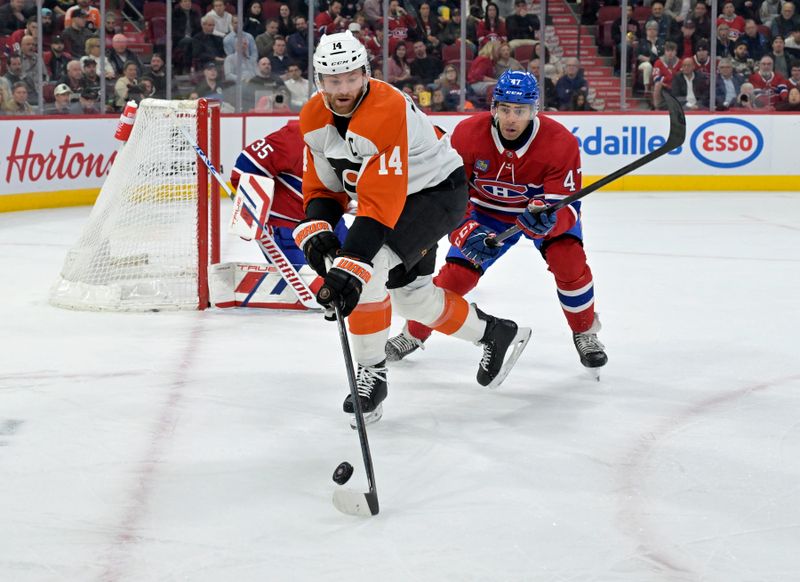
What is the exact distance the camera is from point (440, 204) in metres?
2.98

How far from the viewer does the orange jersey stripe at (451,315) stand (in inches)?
126

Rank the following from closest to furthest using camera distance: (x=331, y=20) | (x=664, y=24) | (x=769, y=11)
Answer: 1. (x=331, y=20)
2. (x=664, y=24)
3. (x=769, y=11)

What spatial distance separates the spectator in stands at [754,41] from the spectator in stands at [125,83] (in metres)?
5.01

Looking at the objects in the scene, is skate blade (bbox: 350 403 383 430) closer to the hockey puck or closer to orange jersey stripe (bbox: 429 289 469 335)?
orange jersey stripe (bbox: 429 289 469 335)

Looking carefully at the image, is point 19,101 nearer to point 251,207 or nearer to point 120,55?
point 120,55

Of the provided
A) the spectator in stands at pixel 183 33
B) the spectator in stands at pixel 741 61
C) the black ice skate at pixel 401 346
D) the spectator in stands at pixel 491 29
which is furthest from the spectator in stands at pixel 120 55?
the black ice skate at pixel 401 346

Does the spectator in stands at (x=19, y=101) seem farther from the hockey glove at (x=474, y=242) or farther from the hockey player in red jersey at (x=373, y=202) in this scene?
the hockey player in red jersey at (x=373, y=202)

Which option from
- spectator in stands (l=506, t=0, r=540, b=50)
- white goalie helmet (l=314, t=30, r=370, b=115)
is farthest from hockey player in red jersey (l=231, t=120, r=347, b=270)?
spectator in stands (l=506, t=0, r=540, b=50)

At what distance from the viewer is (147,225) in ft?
15.4

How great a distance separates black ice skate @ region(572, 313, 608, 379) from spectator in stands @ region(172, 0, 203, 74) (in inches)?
235

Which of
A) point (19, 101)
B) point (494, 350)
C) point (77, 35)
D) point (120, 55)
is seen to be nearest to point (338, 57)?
point (494, 350)

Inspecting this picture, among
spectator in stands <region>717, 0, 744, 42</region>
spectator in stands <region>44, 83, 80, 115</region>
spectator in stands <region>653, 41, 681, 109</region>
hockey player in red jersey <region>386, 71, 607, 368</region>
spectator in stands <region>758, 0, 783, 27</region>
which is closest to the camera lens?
hockey player in red jersey <region>386, 71, 607, 368</region>

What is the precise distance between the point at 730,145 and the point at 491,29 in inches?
86.7

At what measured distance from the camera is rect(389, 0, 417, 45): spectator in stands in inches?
369
